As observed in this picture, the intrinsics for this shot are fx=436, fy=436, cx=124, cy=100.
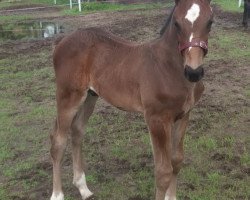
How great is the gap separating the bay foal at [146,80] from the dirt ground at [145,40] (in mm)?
708

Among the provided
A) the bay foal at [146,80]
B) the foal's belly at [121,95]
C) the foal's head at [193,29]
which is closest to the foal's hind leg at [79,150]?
the bay foal at [146,80]

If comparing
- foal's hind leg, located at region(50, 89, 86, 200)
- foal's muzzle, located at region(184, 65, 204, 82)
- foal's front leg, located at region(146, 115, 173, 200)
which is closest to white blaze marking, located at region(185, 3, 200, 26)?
foal's muzzle, located at region(184, 65, 204, 82)

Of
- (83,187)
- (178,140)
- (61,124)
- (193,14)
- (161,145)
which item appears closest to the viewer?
(193,14)

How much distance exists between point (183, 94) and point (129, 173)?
1.60 metres

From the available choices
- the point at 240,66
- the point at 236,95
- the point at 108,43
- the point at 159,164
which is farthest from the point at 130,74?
the point at 240,66

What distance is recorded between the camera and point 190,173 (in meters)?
4.45

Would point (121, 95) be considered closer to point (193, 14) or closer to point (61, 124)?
point (61, 124)

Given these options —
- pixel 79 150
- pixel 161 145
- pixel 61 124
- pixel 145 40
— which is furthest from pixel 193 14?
pixel 145 40

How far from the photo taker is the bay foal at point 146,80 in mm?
2910

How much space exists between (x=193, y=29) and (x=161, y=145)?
36.0 inches

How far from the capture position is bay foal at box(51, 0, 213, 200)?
2910mm

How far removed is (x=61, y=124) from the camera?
3945 millimetres

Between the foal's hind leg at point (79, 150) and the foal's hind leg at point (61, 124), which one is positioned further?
the foal's hind leg at point (79, 150)

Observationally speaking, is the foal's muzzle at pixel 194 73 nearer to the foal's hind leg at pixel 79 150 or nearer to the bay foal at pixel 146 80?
the bay foal at pixel 146 80
